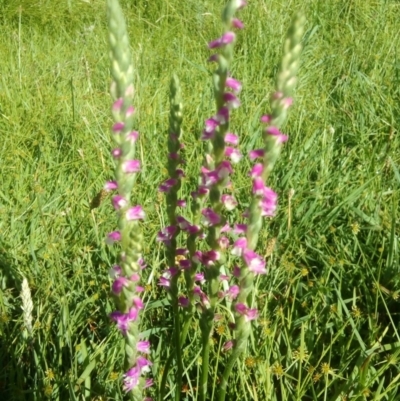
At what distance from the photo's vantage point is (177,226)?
0.94 metres

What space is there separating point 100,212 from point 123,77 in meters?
1.35

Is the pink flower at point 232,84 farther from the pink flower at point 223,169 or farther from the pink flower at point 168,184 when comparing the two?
the pink flower at point 168,184

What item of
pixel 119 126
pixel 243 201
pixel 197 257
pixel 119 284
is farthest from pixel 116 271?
pixel 243 201

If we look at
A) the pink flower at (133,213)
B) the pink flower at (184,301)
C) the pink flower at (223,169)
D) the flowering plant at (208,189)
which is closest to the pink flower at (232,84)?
the flowering plant at (208,189)

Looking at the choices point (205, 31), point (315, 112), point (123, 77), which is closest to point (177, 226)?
point (123, 77)

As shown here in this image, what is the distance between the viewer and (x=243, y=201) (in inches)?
79.9

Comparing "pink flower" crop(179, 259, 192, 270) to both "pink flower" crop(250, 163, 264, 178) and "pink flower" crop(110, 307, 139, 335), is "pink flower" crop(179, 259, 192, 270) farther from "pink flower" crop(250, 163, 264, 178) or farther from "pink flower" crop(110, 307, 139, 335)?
"pink flower" crop(250, 163, 264, 178)

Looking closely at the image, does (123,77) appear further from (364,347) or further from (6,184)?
(6,184)

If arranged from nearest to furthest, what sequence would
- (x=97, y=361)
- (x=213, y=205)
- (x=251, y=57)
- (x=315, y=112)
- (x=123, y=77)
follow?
1. (x=123, y=77)
2. (x=213, y=205)
3. (x=97, y=361)
4. (x=315, y=112)
5. (x=251, y=57)

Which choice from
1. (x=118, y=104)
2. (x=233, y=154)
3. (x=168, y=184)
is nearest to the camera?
(x=118, y=104)

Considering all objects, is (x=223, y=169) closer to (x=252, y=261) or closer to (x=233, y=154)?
(x=233, y=154)

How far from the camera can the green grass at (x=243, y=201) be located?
1.41 meters

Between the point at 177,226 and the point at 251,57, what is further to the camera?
the point at 251,57

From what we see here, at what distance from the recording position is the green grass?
4.63 ft
